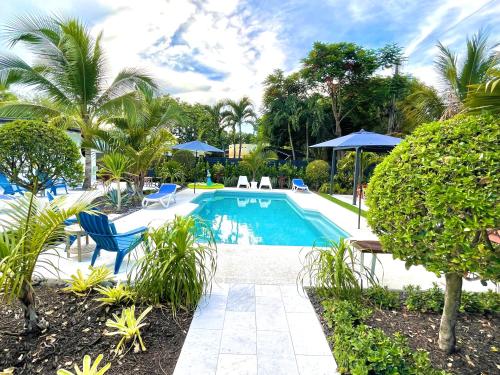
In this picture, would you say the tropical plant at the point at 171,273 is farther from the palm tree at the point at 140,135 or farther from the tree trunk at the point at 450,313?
the palm tree at the point at 140,135

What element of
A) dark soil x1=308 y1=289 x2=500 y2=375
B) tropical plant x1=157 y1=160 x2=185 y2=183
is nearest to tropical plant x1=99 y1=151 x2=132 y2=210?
tropical plant x1=157 y1=160 x2=185 y2=183

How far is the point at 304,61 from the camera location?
18.0m

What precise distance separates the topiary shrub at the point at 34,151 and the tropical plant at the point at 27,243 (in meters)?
3.22

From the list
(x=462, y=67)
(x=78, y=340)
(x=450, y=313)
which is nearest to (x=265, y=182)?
(x=462, y=67)

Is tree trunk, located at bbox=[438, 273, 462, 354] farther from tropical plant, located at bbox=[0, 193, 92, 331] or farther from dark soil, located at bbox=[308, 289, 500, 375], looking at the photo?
tropical plant, located at bbox=[0, 193, 92, 331]

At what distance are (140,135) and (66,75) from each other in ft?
11.1

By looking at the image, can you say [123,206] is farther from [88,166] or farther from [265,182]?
[265,182]

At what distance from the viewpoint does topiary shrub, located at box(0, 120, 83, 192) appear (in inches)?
204

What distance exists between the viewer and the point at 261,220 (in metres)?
9.37

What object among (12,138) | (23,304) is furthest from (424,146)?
(12,138)

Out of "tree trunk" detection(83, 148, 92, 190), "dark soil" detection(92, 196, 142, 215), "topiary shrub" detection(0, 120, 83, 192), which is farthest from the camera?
"tree trunk" detection(83, 148, 92, 190)

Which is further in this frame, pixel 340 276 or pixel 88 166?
pixel 88 166

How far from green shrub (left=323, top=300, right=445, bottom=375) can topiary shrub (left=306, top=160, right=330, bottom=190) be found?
1320cm

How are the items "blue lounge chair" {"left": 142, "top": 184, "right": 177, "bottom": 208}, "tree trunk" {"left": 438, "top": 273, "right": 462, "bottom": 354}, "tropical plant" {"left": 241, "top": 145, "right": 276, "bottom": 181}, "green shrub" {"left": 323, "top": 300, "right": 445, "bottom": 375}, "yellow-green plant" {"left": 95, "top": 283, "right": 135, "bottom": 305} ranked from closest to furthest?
"green shrub" {"left": 323, "top": 300, "right": 445, "bottom": 375} < "tree trunk" {"left": 438, "top": 273, "right": 462, "bottom": 354} < "yellow-green plant" {"left": 95, "top": 283, "right": 135, "bottom": 305} < "blue lounge chair" {"left": 142, "top": 184, "right": 177, "bottom": 208} < "tropical plant" {"left": 241, "top": 145, "right": 276, "bottom": 181}
